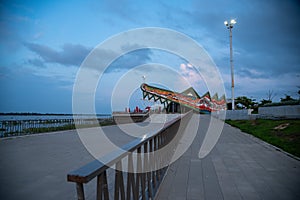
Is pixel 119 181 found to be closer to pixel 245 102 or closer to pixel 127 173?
pixel 127 173

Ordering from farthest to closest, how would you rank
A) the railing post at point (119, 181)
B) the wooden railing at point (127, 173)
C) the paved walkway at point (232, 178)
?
the paved walkway at point (232, 178) < the railing post at point (119, 181) < the wooden railing at point (127, 173)

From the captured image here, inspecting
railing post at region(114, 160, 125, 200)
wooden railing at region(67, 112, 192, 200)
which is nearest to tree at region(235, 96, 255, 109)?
wooden railing at region(67, 112, 192, 200)

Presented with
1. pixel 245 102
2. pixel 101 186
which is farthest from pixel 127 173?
pixel 245 102

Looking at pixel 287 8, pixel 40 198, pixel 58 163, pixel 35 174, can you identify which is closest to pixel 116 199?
pixel 40 198

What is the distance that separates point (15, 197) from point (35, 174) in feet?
3.39

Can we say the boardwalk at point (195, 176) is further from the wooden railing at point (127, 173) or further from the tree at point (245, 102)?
the tree at point (245, 102)

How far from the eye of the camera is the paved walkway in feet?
9.88

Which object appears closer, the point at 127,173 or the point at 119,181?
the point at 119,181

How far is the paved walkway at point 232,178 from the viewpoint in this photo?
301cm

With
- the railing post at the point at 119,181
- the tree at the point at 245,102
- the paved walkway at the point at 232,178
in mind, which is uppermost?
the tree at the point at 245,102

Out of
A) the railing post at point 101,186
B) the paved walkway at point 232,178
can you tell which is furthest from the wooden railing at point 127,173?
the paved walkway at point 232,178

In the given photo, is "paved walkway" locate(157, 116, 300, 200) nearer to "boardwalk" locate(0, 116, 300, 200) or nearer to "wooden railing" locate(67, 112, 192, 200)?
"boardwalk" locate(0, 116, 300, 200)

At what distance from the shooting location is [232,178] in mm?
3713

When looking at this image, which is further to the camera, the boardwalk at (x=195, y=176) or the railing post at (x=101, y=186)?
the boardwalk at (x=195, y=176)
